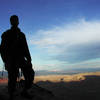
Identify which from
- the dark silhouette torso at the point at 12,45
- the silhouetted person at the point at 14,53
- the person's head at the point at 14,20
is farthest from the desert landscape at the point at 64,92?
the person's head at the point at 14,20

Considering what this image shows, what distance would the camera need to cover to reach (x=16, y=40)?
4066 millimetres

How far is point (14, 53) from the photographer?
4.03 meters

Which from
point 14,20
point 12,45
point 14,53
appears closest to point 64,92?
point 14,53

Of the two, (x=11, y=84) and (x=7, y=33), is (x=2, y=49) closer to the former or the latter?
(x=7, y=33)

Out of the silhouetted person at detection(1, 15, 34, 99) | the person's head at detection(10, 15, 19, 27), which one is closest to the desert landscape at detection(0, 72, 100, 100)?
the silhouetted person at detection(1, 15, 34, 99)

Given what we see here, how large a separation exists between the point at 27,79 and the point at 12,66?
24.2 inches

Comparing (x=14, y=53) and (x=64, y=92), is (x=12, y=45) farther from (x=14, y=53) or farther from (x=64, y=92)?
(x=64, y=92)

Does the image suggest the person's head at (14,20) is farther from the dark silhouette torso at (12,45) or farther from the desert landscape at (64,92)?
the desert landscape at (64,92)

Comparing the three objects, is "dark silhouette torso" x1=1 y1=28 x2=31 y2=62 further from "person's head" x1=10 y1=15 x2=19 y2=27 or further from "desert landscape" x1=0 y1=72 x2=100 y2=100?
"desert landscape" x1=0 y1=72 x2=100 y2=100

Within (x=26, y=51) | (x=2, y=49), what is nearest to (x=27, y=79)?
(x=26, y=51)

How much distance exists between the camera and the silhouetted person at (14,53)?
3.88 metres

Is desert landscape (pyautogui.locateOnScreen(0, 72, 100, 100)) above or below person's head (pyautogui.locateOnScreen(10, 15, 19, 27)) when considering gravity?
below

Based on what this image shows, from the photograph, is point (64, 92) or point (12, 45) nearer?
point (12, 45)

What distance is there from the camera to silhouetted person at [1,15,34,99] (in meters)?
3.88
